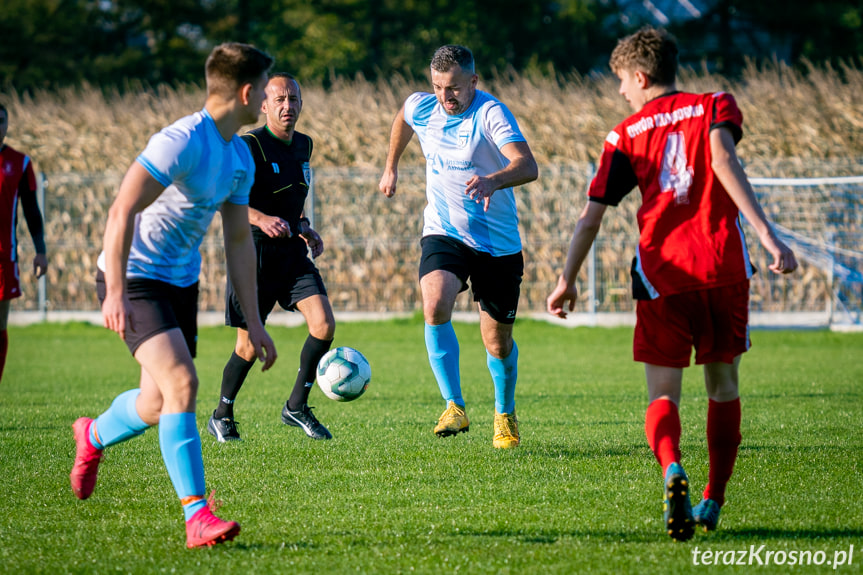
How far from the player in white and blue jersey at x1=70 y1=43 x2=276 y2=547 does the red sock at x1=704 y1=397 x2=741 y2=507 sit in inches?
74.3

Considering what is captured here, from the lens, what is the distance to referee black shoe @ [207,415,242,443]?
252 inches

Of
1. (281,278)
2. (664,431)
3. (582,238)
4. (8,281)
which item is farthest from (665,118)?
(8,281)

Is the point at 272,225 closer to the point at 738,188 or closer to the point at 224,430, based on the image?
the point at 224,430

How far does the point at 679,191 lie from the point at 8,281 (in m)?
5.14

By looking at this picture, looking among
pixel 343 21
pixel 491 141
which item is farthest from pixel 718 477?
pixel 343 21

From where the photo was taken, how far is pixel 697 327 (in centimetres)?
396

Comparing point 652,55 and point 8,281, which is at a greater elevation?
point 652,55

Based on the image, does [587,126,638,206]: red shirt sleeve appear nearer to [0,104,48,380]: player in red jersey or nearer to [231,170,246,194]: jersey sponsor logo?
[231,170,246,194]: jersey sponsor logo

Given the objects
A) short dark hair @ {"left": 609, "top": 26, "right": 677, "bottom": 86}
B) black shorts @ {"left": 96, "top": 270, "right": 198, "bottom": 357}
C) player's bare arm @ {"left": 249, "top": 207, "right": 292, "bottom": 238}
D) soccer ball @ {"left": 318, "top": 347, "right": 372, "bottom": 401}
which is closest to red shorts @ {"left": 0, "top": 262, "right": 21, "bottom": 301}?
player's bare arm @ {"left": 249, "top": 207, "right": 292, "bottom": 238}

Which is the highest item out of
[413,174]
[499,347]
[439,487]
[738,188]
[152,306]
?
[413,174]

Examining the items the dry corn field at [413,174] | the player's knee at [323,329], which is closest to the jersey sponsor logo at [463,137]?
the player's knee at [323,329]

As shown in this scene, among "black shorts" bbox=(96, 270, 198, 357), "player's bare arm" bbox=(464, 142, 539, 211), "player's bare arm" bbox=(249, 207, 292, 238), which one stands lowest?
"black shorts" bbox=(96, 270, 198, 357)

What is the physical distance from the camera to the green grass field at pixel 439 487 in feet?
12.0

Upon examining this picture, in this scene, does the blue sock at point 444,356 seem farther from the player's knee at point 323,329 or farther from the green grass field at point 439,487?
the player's knee at point 323,329
